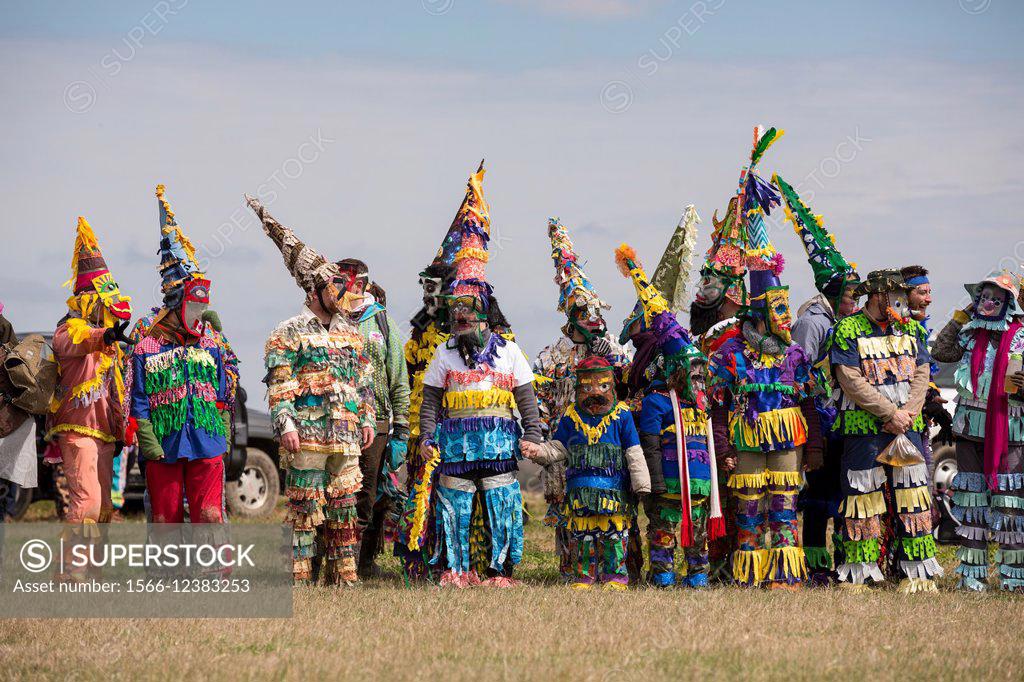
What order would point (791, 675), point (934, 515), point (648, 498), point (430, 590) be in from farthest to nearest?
point (934, 515) → point (648, 498) → point (430, 590) → point (791, 675)

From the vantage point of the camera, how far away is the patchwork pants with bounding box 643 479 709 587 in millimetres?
9695

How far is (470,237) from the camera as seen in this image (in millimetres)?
10094

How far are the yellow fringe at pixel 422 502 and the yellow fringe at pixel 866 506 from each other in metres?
2.99

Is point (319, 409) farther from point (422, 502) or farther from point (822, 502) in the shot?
point (822, 502)

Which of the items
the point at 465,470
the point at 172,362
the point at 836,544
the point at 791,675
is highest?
the point at 172,362

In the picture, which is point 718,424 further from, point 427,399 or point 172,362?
point 172,362

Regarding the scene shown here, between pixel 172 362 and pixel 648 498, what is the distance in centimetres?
356

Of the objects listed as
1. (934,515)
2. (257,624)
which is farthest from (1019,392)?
(257,624)

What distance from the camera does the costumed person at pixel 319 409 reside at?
9344mm

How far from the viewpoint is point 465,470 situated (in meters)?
9.49

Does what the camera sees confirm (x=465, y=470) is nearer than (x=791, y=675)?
No

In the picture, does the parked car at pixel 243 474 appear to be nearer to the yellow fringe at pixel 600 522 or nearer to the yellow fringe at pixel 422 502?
the yellow fringe at pixel 422 502

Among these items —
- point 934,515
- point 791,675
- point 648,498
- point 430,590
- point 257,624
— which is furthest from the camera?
point 934,515

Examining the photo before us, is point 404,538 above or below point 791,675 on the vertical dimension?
above
